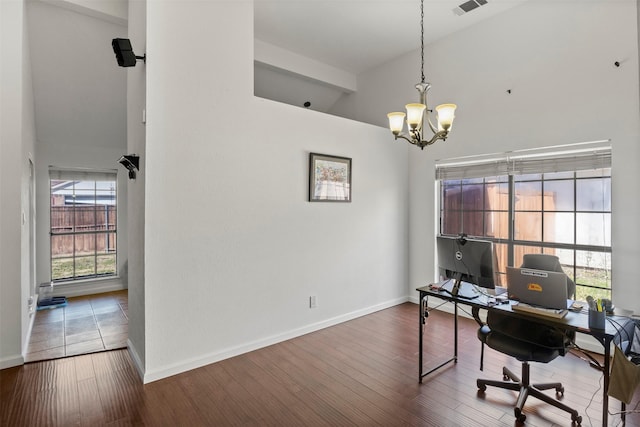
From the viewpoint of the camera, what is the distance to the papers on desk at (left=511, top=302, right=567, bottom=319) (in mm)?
2086

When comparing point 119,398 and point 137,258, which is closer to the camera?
point 119,398

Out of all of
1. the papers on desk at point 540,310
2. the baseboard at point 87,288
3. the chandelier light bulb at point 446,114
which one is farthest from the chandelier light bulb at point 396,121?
the baseboard at point 87,288

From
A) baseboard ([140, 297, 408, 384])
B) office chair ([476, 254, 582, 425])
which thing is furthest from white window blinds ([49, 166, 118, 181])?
office chair ([476, 254, 582, 425])

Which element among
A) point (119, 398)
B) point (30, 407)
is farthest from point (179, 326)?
point (30, 407)

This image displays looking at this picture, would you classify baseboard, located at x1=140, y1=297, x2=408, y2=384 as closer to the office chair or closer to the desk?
the desk

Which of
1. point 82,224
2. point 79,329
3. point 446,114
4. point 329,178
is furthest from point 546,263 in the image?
point 82,224

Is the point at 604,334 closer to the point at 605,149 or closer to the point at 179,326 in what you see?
the point at 605,149

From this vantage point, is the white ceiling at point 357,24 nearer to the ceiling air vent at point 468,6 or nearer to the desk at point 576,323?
the ceiling air vent at point 468,6

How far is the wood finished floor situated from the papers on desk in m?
0.71

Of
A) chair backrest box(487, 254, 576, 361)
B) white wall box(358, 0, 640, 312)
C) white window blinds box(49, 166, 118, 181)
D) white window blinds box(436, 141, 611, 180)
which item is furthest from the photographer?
white window blinds box(49, 166, 118, 181)

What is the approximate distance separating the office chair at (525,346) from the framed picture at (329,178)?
203 centimetres

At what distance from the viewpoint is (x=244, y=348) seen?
10.4 ft

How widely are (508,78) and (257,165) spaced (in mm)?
3022

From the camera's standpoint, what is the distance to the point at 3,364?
113 inches
